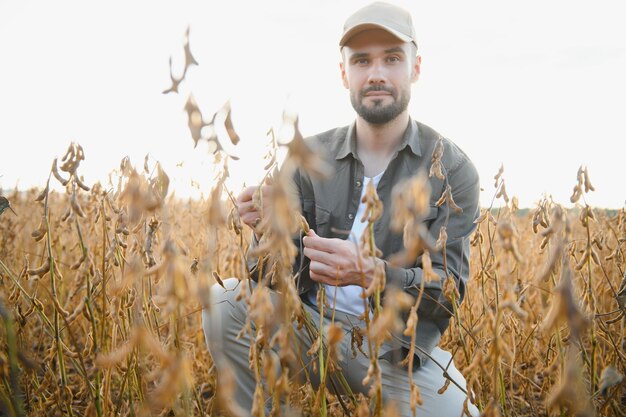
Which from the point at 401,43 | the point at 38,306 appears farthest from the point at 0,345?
the point at 401,43

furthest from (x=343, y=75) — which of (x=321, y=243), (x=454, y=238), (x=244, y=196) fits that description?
(x=321, y=243)

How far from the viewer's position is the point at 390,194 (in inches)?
82.2

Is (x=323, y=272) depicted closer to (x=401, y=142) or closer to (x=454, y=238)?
(x=454, y=238)

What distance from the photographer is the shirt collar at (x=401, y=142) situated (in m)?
2.17

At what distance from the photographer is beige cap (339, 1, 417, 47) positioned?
2.26 m

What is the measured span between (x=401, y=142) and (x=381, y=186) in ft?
0.95

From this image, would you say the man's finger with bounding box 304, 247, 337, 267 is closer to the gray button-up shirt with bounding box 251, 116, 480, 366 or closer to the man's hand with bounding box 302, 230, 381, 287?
the man's hand with bounding box 302, 230, 381, 287

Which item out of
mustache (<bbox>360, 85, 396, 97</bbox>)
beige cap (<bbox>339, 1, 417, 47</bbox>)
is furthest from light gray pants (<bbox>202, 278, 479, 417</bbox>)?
beige cap (<bbox>339, 1, 417, 47</bbox>)

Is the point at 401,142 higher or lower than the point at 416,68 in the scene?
lower

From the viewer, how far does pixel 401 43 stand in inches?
90.8

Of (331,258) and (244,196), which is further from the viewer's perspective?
(244,196)

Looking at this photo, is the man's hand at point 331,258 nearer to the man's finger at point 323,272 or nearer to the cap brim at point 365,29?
the man's finger at point 323,272

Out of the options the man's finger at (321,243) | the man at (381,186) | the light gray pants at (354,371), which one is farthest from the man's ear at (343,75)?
the man's finger at (321,243)

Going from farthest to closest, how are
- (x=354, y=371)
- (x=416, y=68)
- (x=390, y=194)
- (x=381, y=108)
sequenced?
(x=416, y=68) < (x=381, y=108) < (x=390, y=194) < (x=354, y=371)
